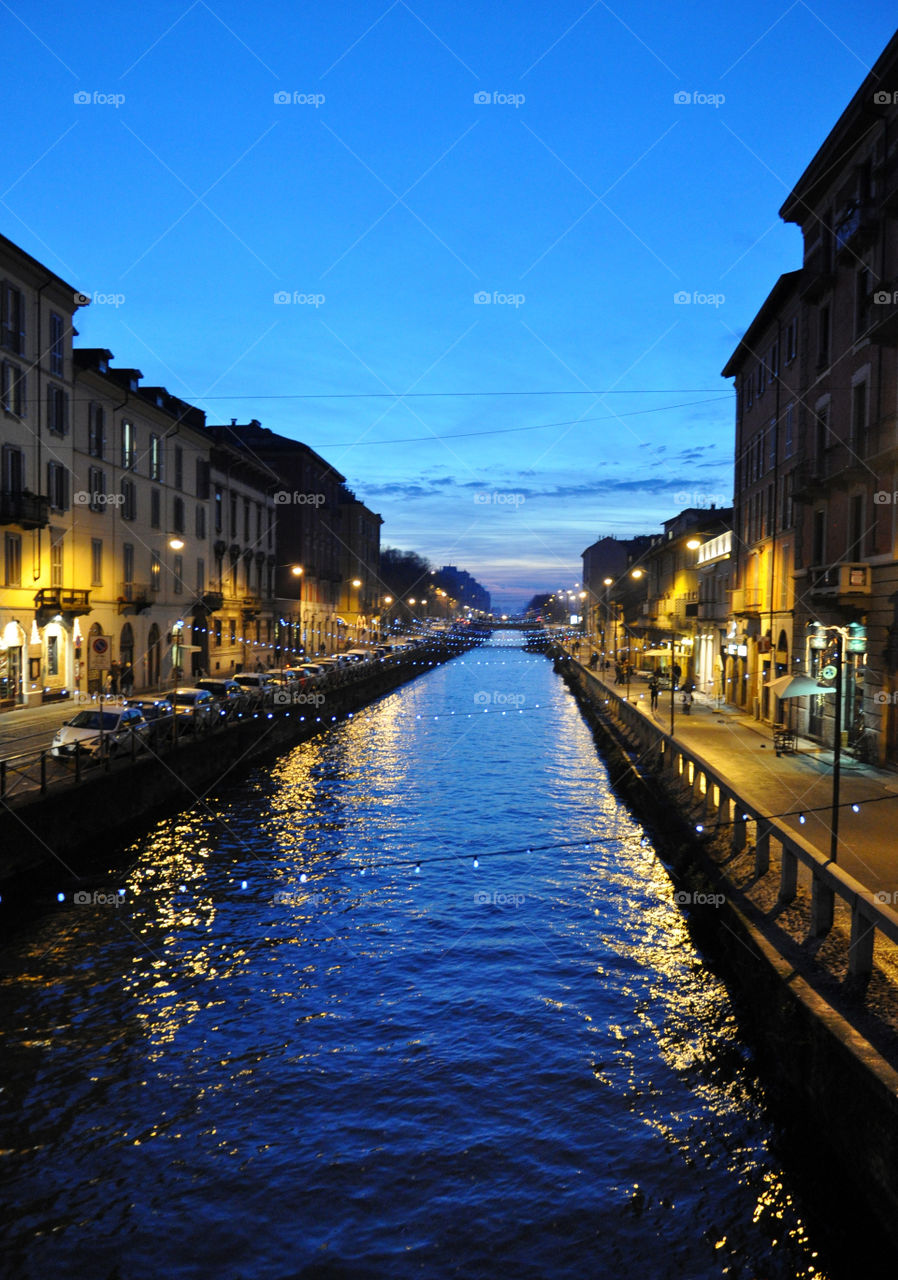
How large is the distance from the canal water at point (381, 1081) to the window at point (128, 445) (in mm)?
27503

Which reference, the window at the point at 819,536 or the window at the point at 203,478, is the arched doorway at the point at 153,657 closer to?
the window at the point at 203,478

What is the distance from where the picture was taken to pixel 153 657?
4675 centimetres

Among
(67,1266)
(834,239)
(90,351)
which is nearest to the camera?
(67,1266)

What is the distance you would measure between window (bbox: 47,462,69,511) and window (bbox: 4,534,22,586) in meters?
2.77

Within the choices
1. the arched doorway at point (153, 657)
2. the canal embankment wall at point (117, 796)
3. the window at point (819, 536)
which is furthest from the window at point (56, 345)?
the window at point (819, 536)

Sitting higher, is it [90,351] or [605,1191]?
[90,351]

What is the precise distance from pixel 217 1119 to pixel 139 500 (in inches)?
1544

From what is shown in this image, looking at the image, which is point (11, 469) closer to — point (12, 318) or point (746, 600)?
point (12, 318)

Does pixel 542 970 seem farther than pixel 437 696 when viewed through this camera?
No

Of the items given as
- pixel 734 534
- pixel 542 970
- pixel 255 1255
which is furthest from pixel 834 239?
pixel 255 1255

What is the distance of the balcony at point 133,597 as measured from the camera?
42281 mm

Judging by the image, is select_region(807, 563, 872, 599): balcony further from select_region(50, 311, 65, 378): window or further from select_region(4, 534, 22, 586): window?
select_region(50, 311, 65, 378): window

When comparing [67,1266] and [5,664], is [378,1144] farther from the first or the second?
[5,664]

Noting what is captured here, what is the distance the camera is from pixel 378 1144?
9500 mm
